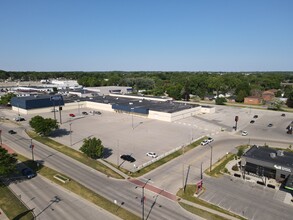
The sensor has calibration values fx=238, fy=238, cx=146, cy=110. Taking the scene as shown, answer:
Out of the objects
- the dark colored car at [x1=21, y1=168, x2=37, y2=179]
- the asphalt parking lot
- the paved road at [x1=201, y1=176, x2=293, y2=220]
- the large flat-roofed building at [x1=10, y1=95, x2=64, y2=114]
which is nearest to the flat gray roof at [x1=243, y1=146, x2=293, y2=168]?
the paved road at [x1=201, y1=176, x2=293, y2=220]

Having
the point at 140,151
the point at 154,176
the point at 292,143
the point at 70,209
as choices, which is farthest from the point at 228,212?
the point at 292,143

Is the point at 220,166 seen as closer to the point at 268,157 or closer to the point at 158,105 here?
the point at 268,157

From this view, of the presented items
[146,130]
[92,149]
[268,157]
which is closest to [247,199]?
[268,157]

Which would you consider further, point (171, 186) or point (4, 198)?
point (171, 186)

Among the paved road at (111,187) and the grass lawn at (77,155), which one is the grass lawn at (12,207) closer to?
the paved road at (111,187)

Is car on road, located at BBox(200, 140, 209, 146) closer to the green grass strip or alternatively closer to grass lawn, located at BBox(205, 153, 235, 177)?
grass lawn, located at BBox(205, 153, 235, 177)

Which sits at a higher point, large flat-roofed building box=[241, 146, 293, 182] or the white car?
large flat-roofed building box=[241, 146, 293, 182]

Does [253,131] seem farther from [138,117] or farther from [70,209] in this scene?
[70,209]
